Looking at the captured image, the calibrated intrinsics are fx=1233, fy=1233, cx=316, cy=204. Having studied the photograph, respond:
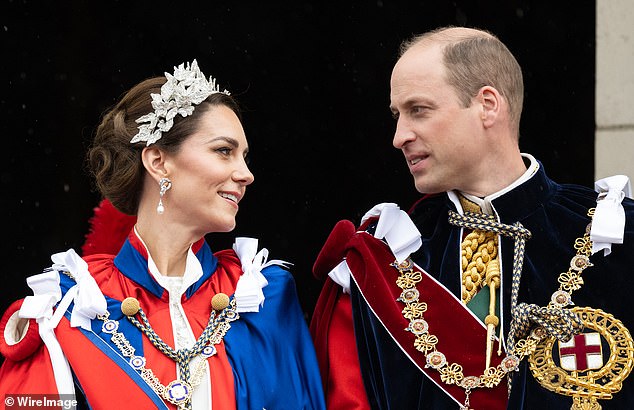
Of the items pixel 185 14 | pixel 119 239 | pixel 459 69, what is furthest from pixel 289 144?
pixel 459 69

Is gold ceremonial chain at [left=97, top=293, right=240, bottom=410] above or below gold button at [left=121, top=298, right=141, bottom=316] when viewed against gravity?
below

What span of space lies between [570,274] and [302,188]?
227 centimetres

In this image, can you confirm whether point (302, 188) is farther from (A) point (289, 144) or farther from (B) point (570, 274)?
(B) point (570, 274)

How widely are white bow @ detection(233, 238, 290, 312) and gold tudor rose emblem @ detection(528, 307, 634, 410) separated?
0.87 m

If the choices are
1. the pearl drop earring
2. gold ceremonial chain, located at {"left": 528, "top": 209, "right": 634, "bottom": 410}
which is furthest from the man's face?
the pearl drop earring

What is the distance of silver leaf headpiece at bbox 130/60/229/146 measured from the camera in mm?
3914

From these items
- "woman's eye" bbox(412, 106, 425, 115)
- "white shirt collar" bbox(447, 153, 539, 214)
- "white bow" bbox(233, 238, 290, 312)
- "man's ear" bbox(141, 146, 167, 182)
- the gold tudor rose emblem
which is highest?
"woman's eye" bbox(412, 106, 425, 115)

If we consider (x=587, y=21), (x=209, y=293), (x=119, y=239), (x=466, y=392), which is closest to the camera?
(x=466, y=392)

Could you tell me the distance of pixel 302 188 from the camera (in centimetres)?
579

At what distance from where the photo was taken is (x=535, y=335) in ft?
12.0

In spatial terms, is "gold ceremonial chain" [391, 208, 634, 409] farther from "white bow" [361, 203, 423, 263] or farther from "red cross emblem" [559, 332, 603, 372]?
"white bow" [361, 203, 423, 263]

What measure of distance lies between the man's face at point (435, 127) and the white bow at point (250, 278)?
582 millimetres

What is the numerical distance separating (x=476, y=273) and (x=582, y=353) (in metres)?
0.41

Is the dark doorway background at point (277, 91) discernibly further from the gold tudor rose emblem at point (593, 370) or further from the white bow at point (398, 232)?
the gold tudor rose emblem at point (593, 370)
